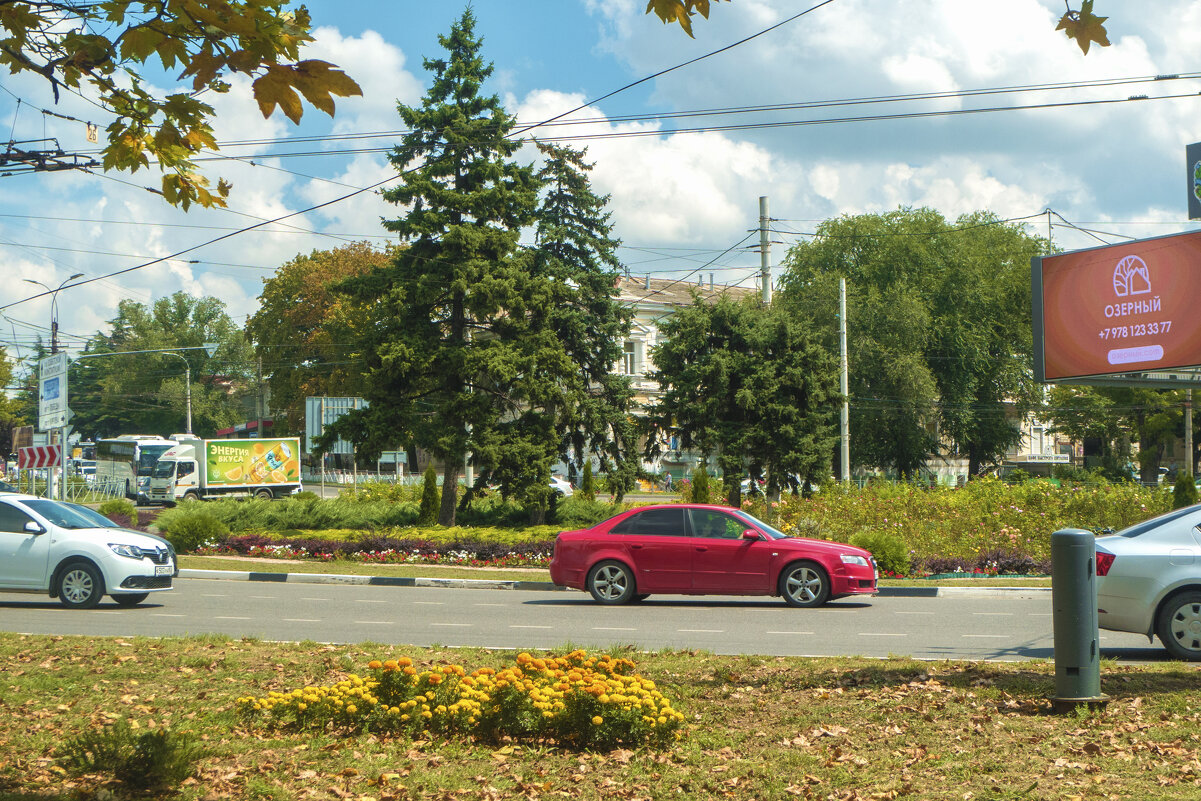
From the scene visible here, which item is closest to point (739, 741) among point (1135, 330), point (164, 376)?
point (1135, 330)

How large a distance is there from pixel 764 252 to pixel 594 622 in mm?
26165

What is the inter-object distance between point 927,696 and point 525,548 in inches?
665

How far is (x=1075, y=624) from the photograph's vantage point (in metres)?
7.16

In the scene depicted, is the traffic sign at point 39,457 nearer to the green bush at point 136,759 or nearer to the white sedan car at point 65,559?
the white sedan car at point 65,559

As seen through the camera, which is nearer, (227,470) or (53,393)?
(53,393)

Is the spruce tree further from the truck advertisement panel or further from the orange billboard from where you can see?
the truck advertisement panel

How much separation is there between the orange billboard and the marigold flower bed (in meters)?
23.0

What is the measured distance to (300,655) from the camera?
9.98 m

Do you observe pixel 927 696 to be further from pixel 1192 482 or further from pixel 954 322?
pixel 954 322

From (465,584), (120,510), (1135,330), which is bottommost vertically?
(465,584)

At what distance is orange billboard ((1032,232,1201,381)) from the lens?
25.6 meters

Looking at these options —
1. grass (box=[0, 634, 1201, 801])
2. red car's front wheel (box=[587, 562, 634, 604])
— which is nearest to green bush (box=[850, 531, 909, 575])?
red car's front wheel (box=[587, 562, 634, 604])

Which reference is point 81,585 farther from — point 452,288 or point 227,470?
point 227,470

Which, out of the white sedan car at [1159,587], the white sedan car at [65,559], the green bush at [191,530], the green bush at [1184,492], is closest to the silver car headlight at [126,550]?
the white sedan car at [65,559]
